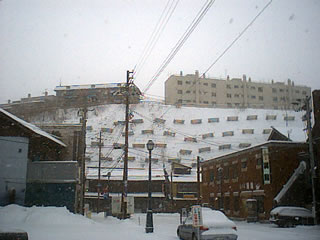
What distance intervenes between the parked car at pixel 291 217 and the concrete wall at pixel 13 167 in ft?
67.2

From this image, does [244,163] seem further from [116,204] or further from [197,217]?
[197,217]

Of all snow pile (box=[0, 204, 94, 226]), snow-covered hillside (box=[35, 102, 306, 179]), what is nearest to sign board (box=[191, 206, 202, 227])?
snow pile (box=[0, 204, 94, 226])

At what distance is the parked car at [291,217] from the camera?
91.7 ft

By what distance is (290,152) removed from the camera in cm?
3478

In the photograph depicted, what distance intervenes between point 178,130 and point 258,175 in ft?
185

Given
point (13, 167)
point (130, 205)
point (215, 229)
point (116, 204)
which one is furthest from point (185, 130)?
point (215, 229)

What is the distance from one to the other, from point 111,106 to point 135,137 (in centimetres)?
1786

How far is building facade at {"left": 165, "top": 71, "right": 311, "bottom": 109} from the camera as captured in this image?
114 metres

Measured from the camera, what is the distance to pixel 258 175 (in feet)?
117

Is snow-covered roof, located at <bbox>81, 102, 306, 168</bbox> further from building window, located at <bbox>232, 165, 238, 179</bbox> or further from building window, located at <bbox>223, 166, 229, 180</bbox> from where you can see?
building window, located at <bbox>232, 165, 238, 179</bbox>

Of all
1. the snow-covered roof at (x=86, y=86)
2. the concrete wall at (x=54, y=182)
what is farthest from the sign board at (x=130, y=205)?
the snow-covered roof at (x=86, y=86)

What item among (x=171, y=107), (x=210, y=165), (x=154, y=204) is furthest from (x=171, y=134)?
(x=210, y=165)

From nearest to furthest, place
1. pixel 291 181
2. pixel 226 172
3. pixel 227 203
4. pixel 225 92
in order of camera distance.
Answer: pixel 291 181 → pixel 227 203 → pixel 226 172 → pixel 225 92

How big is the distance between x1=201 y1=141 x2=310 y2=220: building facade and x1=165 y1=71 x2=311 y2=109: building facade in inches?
2790
